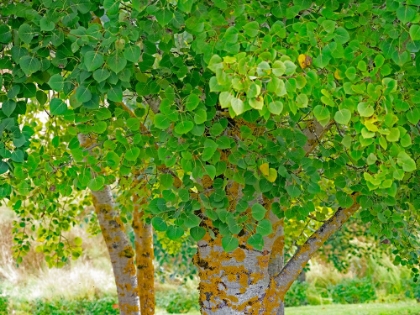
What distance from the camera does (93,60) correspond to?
2068 mm

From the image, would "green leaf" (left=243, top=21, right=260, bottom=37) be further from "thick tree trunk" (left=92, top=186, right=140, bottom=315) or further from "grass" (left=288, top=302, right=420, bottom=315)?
"grass" (left=288, top=302, right=420, bottom=315)

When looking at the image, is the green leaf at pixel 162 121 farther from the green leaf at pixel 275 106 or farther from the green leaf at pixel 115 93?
the green leaf at pixel 275 106

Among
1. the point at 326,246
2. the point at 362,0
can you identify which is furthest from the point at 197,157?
the point at 326,246

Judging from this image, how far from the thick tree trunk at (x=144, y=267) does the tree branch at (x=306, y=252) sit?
2273 mm

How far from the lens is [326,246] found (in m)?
11.8

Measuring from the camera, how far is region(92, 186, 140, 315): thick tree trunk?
17.1 feet

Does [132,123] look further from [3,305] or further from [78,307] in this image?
[78,307]

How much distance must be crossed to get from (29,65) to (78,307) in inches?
428

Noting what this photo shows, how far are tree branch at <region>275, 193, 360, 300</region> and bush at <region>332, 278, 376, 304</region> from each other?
9.16 meters

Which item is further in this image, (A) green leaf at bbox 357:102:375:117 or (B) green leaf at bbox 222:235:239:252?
(B) green leaf at bbox 222:235:239:252

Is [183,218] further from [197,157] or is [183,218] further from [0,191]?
[0,191]

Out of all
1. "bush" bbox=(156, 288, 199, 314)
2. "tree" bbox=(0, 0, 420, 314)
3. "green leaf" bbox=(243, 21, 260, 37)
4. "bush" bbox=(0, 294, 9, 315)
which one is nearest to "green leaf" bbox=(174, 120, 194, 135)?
"tree" bbox=(0, 0, 420, 314)

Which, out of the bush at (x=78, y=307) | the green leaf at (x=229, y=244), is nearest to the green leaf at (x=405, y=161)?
the green leaf at (x=229, y=244)

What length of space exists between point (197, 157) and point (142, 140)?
0.37m
